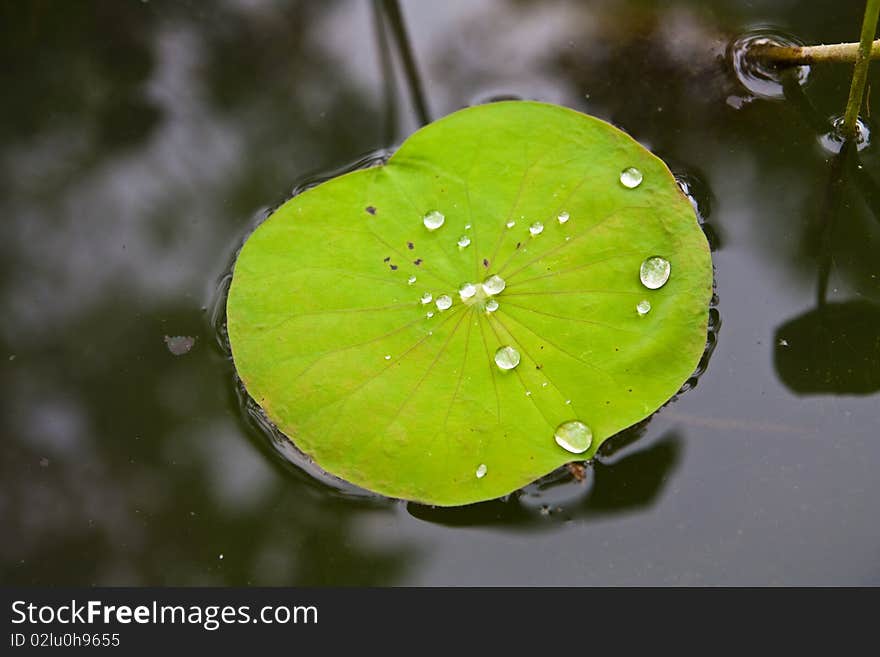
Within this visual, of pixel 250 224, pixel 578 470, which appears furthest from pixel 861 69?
pixel 250 224

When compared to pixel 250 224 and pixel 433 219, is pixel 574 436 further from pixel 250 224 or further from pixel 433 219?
pixel 250 224

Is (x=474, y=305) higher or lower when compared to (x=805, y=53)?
lower

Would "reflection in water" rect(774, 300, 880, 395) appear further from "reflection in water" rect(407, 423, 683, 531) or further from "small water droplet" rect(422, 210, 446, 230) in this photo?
"small water droplet" rect(422, 210, 446, 230)

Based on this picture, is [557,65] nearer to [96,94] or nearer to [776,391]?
[776,391]

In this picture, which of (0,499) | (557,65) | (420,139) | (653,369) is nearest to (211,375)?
(0,499)

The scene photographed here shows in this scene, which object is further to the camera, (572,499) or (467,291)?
(572,499)

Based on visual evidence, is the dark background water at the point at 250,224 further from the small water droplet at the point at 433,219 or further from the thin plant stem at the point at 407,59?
the small water droplet at the point at 433,219
